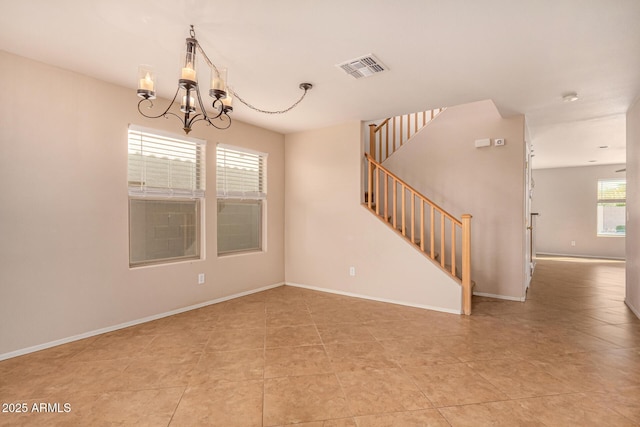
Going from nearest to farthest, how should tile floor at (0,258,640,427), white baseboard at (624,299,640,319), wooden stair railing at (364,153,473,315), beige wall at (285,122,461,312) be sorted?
tile floor at (0,258,640,427) → white baseboard at (624,299,640,319) → wooden stair railing at (364,153,473,315) → beige wall at (285,122,461,312)

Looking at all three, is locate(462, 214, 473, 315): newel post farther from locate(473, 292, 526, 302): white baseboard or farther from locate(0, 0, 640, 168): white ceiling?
locate(0, 0, 640, 168): white ceiling

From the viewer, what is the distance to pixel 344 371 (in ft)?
7.64

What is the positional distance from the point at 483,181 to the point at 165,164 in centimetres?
426

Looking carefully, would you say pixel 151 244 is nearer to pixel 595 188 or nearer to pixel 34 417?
pixel 34 417

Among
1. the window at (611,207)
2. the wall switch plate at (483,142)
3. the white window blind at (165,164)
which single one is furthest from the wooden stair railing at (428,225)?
the window at (611,207)

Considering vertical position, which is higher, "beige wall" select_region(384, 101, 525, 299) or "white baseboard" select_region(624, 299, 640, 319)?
"beige wall" select_region(384, 101, 525, 299)

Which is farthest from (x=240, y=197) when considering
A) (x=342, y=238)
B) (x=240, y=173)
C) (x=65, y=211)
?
(x=65, y=211)

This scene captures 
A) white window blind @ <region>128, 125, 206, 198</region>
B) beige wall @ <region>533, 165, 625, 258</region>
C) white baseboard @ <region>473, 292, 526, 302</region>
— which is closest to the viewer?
white window blind @ <region>128, 125, 206, 198</region>

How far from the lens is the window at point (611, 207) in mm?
8141

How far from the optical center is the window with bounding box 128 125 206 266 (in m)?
3.40

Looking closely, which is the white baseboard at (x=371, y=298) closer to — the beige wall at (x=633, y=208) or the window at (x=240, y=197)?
the window at (x=240, y=197)

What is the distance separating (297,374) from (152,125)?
2993mm

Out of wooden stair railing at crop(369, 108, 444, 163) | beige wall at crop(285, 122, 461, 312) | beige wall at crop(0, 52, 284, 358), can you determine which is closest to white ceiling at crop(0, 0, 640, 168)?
beige wall at crop(0, 52, 284, 358)

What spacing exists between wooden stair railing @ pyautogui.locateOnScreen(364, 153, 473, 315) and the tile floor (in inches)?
24.3
